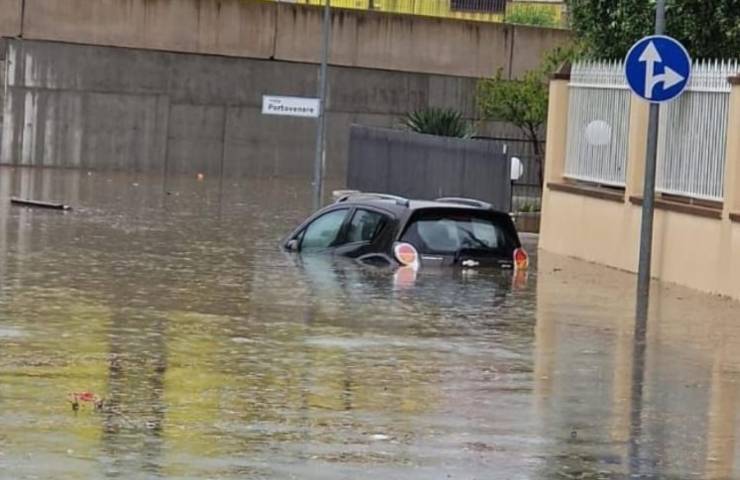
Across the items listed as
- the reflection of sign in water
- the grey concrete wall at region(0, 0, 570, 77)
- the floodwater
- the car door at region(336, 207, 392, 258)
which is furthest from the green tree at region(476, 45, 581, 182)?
the car door at region(336, 207, 392, 258)

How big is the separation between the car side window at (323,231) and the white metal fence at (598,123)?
4307 millimetres

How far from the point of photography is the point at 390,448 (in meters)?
9.61

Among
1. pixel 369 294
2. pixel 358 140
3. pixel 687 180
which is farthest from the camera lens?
pixel 358 140

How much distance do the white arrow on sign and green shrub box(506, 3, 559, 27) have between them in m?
39.7

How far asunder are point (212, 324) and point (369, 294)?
2.72 meters

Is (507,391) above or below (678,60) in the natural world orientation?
below

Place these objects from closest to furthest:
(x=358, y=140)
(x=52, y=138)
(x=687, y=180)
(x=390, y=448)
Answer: (x=390, y=448)
(x=687, y=180)
(x=358, y=140)
(x=52, y=138)

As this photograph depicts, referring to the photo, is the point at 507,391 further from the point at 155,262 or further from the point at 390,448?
the point at 155,262

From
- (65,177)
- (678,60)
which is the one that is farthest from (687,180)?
(65,177)

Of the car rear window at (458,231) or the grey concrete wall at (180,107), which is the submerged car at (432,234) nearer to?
the car rear window at (458,231)

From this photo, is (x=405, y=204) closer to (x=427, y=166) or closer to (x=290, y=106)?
(x=290, y=106)

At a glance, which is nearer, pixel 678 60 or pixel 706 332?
pixel 706 332

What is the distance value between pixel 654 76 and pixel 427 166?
57.7 ft

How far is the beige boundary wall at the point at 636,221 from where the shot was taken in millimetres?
19281
